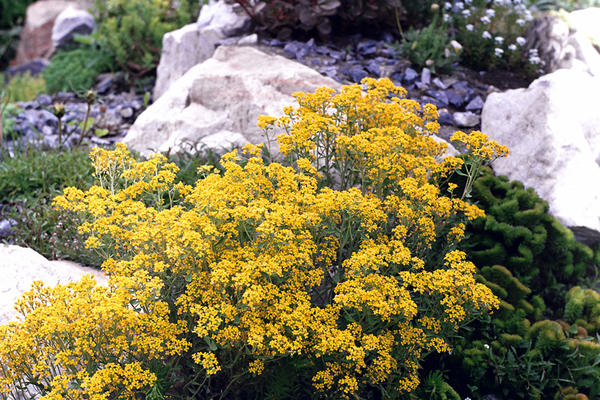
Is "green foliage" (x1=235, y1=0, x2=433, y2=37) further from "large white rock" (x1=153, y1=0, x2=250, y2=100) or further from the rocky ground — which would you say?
"large white rock" (x1=153, y1=0, x2=250, y2=100)

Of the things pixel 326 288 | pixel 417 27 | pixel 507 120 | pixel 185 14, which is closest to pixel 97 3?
pixel 185 14

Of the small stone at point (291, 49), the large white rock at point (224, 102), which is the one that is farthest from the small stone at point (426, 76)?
the small stone at point (291, 49)

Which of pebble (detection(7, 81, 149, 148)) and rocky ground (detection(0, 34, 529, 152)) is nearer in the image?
rocky ground (detection(0, 34, 529, 152))

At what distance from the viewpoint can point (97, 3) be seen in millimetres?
8164

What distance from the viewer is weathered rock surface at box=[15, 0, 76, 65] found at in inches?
403

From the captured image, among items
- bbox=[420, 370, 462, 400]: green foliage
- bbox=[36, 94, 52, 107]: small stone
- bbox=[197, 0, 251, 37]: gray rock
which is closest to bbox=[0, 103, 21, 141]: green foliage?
bbox=[36, 94, 52, 107]: small stone

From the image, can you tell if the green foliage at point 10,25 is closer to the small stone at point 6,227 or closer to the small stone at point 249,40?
the small stone at point 249,40

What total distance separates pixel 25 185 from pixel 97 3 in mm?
4719

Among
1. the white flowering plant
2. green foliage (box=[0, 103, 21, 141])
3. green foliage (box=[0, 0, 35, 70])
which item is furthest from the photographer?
green foliage (box=[0, 0, 35, 70])

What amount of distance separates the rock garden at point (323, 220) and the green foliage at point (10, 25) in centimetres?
605

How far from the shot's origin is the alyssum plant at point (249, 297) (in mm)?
2250

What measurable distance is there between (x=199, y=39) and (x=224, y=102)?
1917 millimetres

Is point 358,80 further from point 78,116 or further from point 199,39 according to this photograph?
point 78,116

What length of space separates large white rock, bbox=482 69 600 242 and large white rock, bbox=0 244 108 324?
317 centimetres
